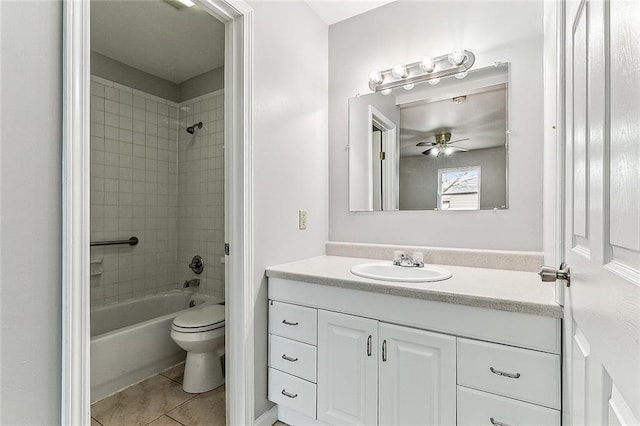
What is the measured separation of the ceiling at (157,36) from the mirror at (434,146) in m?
1.27

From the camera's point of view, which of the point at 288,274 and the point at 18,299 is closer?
the point at 18,299

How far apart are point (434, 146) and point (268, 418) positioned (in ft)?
5.68

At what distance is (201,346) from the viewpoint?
2.07m

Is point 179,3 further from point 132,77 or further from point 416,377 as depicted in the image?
point 416,377

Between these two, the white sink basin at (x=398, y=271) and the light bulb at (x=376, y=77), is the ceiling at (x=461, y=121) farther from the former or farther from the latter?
the white sink basin at (x=398, y=271)

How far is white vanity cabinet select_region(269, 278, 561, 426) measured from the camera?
1.12 meters

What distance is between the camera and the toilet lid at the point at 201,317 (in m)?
2.10

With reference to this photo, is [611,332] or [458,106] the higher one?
[458,106]

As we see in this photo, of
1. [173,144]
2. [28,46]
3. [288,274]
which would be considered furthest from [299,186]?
[173,144]

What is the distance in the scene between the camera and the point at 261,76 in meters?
1.69

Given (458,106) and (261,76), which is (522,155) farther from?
(261,76)

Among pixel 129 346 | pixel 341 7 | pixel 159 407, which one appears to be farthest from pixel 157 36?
pixel 159 407

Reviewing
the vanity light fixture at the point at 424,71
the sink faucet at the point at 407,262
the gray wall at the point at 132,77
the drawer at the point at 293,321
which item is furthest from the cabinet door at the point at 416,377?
the gray wall at the point at 132,77

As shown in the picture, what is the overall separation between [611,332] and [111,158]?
3.18 m
